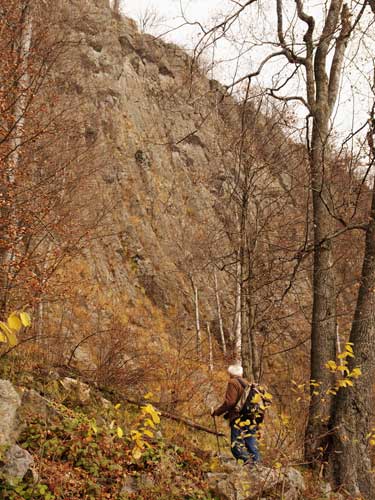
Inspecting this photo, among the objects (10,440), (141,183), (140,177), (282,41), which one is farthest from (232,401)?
(140,177)

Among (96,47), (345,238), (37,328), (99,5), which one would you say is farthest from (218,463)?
(99,5)

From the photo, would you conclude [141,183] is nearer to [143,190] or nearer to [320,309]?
[143,190]

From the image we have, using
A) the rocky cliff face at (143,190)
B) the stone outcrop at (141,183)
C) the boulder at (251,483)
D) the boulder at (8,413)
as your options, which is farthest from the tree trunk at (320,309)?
the stone outcrop at (141,183)

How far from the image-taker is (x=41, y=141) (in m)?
8.74

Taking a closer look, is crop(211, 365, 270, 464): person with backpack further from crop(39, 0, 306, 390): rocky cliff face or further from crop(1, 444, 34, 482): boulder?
crop(39, 0, 306, 390): rocky cliff face

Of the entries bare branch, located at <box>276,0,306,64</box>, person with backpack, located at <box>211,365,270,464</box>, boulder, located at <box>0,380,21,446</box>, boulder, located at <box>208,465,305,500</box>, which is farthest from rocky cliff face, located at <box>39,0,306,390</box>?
boulder, located at <box>0,380,21,446</box>

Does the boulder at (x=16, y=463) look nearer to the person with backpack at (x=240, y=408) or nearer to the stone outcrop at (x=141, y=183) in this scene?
the person with backpack at (x=240, y=408)

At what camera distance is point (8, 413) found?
3.91 meters

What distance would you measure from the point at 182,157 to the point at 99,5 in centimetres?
1030

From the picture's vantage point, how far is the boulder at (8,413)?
3.80 meters

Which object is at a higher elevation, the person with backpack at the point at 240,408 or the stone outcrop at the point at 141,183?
the stone outcrop at the point at 141,183

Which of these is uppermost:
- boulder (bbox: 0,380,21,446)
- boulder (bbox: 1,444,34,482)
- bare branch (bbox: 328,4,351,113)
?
bare branch (bbox: 328,4,351,113)

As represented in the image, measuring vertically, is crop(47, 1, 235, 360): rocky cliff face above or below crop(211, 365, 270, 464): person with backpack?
above

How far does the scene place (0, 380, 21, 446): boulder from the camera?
150 inches
